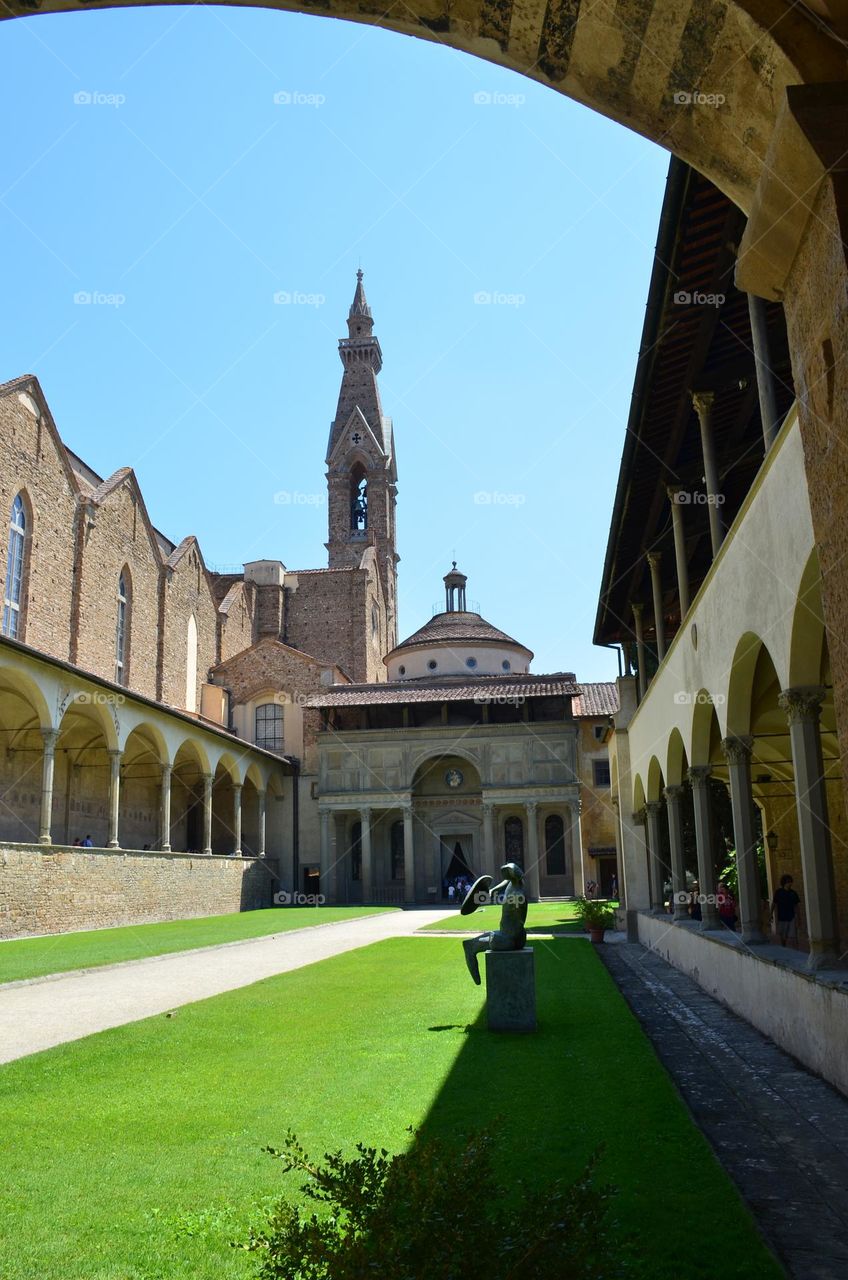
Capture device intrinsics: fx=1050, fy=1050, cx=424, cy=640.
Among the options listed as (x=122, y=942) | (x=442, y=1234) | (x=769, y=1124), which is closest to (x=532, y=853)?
(x=122, y=942)

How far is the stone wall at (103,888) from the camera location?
22469 mm

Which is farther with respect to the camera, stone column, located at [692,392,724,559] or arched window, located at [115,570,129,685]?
arched window, located at [115,570,129,685]

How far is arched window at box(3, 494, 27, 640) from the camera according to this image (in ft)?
→ 107

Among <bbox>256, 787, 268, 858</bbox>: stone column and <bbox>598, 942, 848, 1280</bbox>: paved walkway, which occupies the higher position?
<bbox>256, 787, 268, 858</bbox>: stone column

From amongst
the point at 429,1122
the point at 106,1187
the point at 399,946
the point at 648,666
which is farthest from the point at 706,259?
the point at 648,666

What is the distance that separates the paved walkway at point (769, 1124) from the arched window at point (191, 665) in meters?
38.4

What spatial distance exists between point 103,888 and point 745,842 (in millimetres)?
19611

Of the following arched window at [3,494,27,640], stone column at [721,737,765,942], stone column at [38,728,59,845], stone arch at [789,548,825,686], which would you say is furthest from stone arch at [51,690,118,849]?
stone arch at [789,548,825,686]

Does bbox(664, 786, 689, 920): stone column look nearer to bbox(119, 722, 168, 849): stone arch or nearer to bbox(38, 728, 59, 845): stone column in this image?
bbox(38, 728, 59, 845): stone column

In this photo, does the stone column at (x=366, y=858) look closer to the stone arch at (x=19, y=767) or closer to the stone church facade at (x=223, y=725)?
the stone church facade at (x=223, y=725)

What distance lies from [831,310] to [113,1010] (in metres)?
10.6

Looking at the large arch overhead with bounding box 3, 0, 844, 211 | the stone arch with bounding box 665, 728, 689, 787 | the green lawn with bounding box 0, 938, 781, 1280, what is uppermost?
the large arch overhead with bounding box 3, 0, 844, 211

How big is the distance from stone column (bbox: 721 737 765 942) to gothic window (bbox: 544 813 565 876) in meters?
33.8

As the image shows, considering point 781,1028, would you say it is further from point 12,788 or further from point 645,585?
point 12,788
